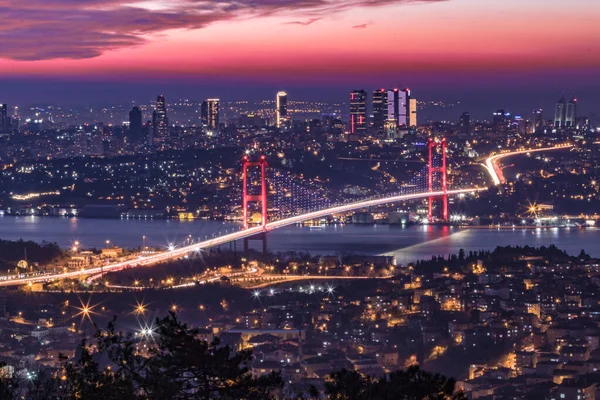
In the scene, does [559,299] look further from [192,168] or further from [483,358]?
[192,168]

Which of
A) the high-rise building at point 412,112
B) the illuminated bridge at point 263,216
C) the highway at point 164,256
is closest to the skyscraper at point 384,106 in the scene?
the high-rise building at point 412,112

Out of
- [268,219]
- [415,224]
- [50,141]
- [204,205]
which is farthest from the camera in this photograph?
[50,141]

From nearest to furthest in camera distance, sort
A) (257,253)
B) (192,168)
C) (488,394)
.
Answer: (488,394) < (257,253) < (192,168)

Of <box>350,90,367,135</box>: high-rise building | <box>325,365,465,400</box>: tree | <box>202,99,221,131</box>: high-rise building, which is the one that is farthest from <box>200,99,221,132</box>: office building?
<box>325,365,465,400</box>: tree

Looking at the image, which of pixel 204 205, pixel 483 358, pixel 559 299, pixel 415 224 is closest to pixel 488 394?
pixel 483 358

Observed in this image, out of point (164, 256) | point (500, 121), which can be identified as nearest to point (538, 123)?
point (500, 121)

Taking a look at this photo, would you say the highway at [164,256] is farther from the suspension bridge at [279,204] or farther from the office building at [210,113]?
the office building at [210,113]
